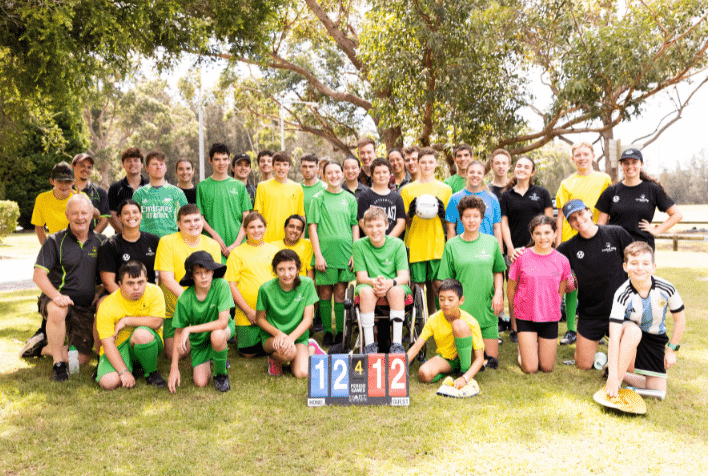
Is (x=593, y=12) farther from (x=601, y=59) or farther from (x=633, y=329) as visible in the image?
(x=633, y=329)

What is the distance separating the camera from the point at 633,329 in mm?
4246

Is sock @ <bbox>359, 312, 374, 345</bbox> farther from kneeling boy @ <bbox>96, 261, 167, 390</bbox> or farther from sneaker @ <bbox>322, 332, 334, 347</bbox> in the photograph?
kneeling boy @ <bbox>96, 261, 167, 390</bbox>

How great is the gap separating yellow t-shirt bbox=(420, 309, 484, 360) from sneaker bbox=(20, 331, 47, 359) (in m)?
3.92

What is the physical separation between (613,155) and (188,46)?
9726mm

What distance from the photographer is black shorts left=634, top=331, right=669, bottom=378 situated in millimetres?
4371

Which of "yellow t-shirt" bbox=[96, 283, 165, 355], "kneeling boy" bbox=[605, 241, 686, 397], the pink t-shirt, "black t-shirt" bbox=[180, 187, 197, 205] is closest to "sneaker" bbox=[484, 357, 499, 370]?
the pink t-shirt

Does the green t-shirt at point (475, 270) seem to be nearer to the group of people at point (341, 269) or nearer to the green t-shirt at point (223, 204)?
the group of people at point (341, 269)

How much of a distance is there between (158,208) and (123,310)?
1.44 meters

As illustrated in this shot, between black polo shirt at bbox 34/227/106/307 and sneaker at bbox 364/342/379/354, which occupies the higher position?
black polo shirt at bbox 34/227/106/307

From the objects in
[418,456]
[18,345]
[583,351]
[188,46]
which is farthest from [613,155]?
[18,345]

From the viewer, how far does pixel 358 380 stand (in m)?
4.34

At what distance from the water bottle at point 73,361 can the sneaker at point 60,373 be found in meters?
0.11

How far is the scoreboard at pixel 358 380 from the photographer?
4.30m

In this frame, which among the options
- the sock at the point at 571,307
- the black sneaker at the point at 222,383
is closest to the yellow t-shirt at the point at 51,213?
the black sneaker at the point at 222,383
